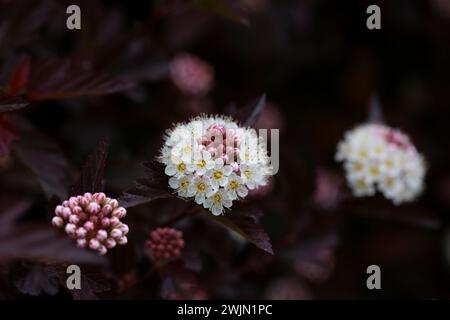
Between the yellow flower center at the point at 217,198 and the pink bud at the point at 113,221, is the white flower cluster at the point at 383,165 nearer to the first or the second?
the yellow flower center at the point at 217,198

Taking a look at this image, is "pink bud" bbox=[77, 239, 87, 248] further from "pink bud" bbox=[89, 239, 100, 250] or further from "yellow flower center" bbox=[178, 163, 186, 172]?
"yellow flower center" bbox=[178, 163, 186, 172]

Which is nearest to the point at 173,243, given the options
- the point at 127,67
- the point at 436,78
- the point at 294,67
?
the point at 127,67

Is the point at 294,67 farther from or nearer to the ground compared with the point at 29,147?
farther from the ground

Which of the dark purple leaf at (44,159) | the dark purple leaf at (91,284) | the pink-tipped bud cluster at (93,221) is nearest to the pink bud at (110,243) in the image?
the pink-tipped bud cluster at (93,221)

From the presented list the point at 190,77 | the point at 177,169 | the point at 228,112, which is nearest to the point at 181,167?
the point at 177,169

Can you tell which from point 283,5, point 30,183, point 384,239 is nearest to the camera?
point 30,183

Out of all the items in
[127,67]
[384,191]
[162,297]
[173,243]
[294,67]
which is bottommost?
[162,297]

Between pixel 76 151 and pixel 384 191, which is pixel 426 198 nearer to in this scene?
pixel 384 191
